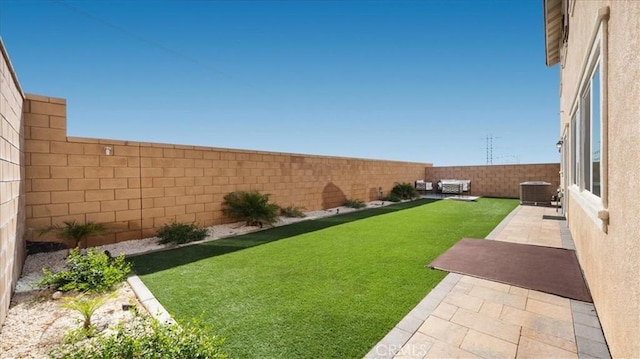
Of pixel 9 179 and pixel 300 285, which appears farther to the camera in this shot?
pixel 300 285

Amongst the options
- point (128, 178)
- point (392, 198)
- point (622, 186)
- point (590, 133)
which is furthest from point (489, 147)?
point (128, 178)

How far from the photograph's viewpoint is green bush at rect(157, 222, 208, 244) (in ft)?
16.0

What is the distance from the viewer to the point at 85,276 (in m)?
2.93

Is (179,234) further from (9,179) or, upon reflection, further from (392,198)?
(392,198)

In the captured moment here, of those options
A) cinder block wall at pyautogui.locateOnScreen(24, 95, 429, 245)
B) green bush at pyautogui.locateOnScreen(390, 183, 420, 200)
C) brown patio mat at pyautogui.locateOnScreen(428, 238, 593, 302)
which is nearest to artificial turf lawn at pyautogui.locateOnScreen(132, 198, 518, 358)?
brown patio mat at pyautogui.locateOnScreen(428, 238, 593, 302)

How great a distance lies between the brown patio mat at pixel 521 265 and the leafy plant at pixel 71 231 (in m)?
5.35

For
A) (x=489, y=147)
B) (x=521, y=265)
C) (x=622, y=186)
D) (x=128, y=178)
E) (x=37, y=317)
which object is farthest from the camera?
(x=489, y=147)

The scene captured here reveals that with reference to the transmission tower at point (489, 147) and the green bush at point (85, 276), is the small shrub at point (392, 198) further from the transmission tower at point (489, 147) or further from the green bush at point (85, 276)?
the transmission tower at point (489, 147)

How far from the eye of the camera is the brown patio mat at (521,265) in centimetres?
292

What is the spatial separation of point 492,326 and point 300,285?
6.04 feet

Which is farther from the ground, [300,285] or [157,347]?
[157,347]

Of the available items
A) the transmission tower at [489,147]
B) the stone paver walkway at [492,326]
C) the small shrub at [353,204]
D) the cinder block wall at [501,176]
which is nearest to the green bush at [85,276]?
the stone paver walkway at [492,326]

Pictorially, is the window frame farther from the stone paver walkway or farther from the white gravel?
the white gravel

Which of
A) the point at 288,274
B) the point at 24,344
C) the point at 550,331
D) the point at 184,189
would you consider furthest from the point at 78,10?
the point at 550,331
